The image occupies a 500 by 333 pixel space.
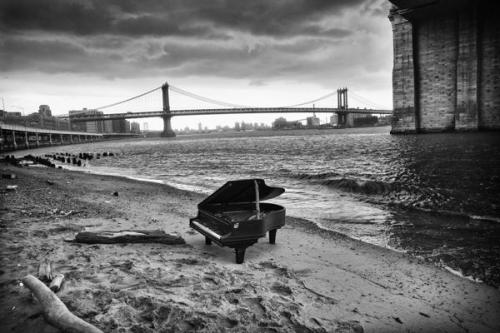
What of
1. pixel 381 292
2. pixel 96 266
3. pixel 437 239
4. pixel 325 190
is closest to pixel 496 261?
pixel 437 239

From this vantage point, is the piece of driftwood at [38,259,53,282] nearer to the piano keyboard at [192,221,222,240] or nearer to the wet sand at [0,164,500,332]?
the wet sand at [0,164,500,332]

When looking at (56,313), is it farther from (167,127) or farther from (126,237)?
(167,127)

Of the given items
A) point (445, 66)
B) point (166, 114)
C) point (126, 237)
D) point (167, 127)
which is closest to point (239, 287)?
point (126, 237)

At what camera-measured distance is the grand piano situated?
491cm

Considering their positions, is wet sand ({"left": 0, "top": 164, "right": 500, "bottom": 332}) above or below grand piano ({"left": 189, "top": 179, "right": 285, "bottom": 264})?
below

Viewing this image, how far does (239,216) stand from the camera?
6.04m

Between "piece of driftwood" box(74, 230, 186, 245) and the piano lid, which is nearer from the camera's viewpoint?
"piece of driftwood" box(74, 230, 186, 245)

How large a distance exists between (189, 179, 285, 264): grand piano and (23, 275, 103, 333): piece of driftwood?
2270mm

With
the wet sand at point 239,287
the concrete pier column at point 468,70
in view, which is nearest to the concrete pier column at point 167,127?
the concrete pier column at point 468,70

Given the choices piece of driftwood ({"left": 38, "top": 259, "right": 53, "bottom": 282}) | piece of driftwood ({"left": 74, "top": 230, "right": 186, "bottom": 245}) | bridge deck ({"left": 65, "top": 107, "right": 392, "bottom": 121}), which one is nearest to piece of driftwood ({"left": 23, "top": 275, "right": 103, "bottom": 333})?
piece of driftwood ({"left": 38, "top": 259, "right": 53, "bottom": 282})

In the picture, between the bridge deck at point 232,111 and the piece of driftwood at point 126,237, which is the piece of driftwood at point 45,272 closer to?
the piece of driftwood at point 126,237

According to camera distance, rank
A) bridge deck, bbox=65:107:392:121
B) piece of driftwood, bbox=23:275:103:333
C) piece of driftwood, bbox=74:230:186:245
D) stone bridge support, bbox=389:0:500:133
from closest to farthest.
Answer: piece of driftwood, bbox=23:275:103:333
piece of driftwood, bbox=74:230:186:245
stone bridge support, bbox=389:0:500:133
bridge deck, bbox=65:107:392:121

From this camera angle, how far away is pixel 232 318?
11.0 feet

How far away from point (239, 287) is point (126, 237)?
2.51 meters
